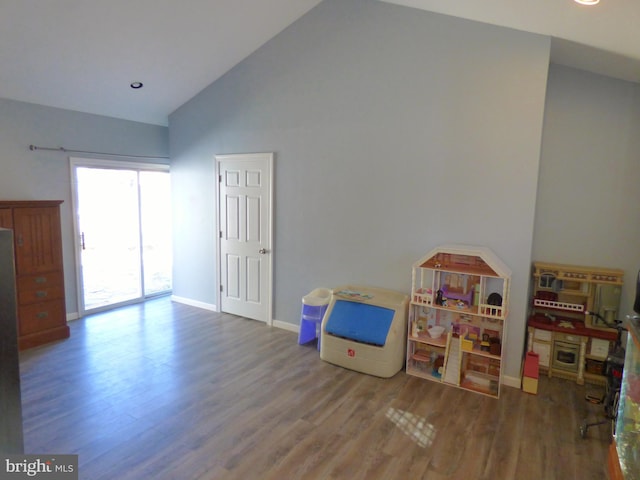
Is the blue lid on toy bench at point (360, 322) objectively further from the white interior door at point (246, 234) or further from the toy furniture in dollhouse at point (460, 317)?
the white interior door at point (246, 234)

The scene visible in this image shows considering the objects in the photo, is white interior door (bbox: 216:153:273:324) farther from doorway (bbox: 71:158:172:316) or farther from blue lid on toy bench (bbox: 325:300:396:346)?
doorway (bbox: 71:158:172:316)

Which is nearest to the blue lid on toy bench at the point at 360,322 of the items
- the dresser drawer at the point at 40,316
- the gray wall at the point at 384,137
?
the gray wall at the point at 384,137

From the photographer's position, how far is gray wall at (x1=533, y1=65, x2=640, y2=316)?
3.45 m

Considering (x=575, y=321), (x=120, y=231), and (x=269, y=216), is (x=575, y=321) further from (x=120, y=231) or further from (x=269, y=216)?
(x=120, y=231)

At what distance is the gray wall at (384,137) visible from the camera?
3.27m

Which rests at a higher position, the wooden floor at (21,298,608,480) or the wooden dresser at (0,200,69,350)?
the wooden dresser at (0,200,69,350)

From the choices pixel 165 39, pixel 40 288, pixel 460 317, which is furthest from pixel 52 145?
pixel 460 317

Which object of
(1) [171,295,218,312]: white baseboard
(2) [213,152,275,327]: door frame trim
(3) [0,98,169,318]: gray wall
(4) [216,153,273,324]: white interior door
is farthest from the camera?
(1) [171,295,218,312]: white baseboard

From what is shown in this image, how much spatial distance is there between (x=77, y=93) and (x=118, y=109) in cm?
60

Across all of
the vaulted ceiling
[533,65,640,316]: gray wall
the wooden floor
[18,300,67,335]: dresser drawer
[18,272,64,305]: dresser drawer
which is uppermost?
the vaulted ceiling

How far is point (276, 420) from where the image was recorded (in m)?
2.85

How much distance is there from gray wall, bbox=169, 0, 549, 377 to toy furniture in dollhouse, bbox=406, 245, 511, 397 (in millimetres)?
169

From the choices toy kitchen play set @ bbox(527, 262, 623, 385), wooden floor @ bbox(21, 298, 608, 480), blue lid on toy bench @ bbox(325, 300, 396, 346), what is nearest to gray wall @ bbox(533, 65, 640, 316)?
toy kitchen play set @ bbox(527, 262, 623, 385)

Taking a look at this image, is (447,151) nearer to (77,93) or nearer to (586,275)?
(586,275)
